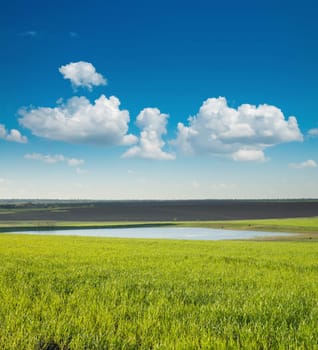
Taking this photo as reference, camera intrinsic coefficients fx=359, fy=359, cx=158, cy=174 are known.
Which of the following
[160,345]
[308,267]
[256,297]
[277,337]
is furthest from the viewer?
[308,267]

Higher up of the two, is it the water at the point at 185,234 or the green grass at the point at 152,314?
the green grass at the point at 152,314

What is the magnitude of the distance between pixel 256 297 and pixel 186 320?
321 cm

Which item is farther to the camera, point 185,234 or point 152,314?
point 185,234

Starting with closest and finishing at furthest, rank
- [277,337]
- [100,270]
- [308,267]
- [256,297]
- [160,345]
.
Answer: [160,345], [277,337], [256,297], [100,270], [308,267]

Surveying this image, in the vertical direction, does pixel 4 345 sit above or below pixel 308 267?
above

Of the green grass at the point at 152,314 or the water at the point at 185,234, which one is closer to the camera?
the green grass at the point at 152,314

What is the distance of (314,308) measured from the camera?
8.30 metres

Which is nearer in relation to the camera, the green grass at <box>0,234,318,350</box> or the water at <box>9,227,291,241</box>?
the green grass at <box>0,234,318,350</box>

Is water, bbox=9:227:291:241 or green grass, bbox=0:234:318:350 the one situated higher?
green grass, bbox=0:234:318:350

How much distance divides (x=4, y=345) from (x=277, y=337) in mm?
4468

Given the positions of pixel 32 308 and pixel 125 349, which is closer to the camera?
pixel 125 349

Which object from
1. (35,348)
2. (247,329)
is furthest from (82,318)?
(247,329)

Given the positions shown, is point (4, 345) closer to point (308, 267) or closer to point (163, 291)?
point (163, 291)

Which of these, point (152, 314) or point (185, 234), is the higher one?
point (152, 314)
